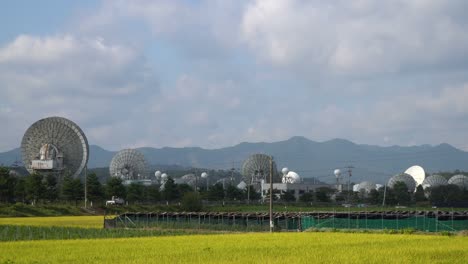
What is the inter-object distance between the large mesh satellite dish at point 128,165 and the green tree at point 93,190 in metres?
50.7

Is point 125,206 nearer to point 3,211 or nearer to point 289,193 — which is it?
point 3,211

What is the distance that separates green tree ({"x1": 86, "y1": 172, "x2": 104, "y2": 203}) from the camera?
127m

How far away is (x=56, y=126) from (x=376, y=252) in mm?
104990

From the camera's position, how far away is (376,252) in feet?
108

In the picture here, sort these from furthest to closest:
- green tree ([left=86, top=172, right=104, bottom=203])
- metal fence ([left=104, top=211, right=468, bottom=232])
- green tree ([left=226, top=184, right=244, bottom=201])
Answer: green tree ([left=226, top=184, right=244, bottom=201]) < green tree ([left=86, top=172, right=104, bottom=203]) < metal fence ([left=104, top=211, right=468, bottom=232])

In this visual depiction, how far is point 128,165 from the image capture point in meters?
183

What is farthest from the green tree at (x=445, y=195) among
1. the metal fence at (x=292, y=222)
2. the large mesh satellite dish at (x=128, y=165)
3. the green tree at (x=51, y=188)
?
the metal fence at (x=292, y=222)

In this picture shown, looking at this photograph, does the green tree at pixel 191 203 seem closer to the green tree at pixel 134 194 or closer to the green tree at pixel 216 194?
the green tree at pixel 134 194

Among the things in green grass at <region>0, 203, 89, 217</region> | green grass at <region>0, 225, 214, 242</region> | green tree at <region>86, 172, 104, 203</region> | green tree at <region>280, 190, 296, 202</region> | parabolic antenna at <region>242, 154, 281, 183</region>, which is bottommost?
green grass at <region>0, 225, 214, 242</region>

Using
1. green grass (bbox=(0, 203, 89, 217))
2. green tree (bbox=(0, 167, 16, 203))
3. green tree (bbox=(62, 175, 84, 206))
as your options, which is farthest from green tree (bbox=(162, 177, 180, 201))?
green grass (bbox=(0, 203, 89, 217))

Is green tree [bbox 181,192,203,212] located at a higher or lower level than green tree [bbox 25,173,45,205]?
lower

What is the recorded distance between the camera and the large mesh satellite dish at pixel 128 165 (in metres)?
183

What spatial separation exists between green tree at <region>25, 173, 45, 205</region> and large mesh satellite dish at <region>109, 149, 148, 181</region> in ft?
203

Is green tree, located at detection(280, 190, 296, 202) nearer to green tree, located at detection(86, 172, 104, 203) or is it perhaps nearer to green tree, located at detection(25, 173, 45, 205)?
green tree, located at detection(86, 172, 104, 203)
